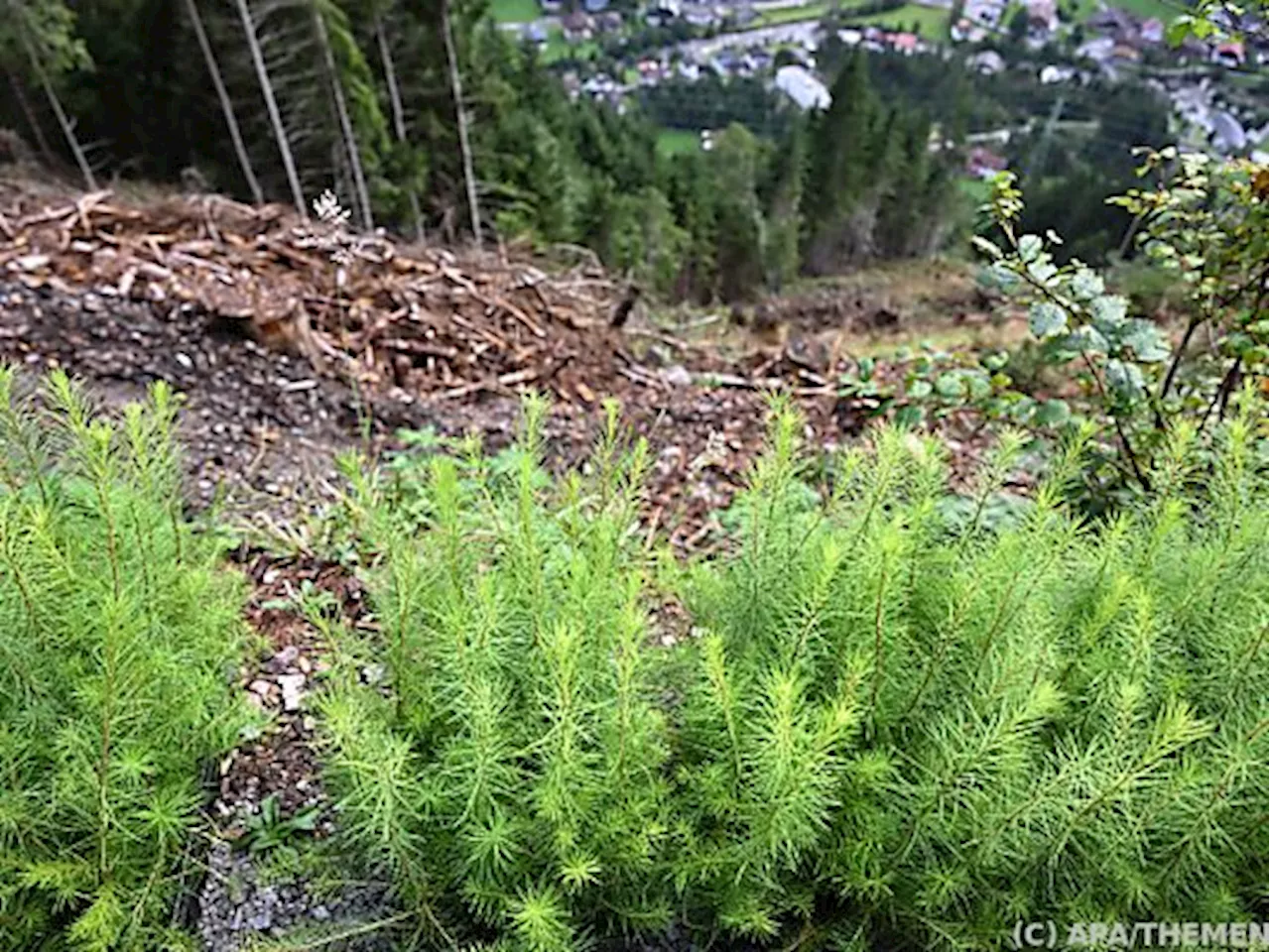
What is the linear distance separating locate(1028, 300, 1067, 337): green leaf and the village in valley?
1292 inches

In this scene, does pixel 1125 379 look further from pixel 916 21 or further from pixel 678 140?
pixel 916 21

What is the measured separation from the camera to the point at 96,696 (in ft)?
4.78

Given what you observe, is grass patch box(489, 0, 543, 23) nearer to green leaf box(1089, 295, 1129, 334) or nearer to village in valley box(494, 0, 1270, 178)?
village in valley box(494, 0, 1270, 178)

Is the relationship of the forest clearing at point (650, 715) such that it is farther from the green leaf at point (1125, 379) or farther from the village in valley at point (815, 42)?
the village in valley at point (815, 42)

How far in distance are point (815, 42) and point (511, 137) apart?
3059 centimetres

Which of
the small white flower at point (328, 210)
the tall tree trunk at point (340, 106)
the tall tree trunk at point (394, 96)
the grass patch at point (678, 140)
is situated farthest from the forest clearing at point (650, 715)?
the grass patch at point (678, 140)

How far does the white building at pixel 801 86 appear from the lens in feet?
124

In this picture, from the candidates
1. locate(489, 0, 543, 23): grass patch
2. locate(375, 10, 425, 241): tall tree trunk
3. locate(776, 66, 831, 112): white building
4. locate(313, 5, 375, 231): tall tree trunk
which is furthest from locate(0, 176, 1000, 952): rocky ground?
locate(489, 0, 543, 23): grass patch

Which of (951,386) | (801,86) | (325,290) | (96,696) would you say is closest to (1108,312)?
(951,386)

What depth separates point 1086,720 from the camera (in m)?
1.57

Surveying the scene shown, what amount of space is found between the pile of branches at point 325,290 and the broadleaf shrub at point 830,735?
244 centimetres

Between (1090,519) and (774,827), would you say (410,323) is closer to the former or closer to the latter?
(1090,519)

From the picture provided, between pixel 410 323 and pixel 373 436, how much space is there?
1.07 metres

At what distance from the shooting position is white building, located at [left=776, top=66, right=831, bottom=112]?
37.8m
